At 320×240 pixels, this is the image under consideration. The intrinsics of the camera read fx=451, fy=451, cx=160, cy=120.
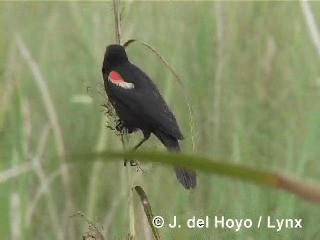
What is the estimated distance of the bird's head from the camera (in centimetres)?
72

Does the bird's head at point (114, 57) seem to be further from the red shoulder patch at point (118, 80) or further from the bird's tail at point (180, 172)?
the bird's tail at point (180, 172)

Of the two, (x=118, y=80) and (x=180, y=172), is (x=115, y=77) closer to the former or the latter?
(x=118, y=80)

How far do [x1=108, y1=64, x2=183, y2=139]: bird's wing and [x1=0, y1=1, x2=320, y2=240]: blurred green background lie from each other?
0.8 inches

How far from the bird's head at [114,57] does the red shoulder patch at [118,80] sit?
0.01 meters

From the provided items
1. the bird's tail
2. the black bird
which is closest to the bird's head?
the black bird

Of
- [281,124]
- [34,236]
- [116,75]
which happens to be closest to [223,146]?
[281,124]

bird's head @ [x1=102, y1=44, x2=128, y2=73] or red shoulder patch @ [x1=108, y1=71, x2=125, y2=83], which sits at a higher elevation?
bird's head @ [x1=102, y1=44, x2=128, y2=73]

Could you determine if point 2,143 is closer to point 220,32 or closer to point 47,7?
point 47,7

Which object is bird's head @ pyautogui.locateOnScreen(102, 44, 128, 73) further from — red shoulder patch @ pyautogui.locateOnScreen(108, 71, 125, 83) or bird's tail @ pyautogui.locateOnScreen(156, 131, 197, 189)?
bird's tail @ pyautogui.locateOnScreen(156, 131, 197, 189)

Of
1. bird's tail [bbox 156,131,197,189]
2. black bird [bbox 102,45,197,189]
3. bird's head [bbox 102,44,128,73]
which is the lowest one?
bird's tail [bbox 156,131,197,189]

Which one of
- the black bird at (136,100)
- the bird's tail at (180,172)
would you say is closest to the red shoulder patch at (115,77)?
the black bird at (136,100)

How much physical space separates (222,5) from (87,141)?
316mm

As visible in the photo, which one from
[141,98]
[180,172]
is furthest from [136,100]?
[180,172]

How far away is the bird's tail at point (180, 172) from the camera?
73 cm
